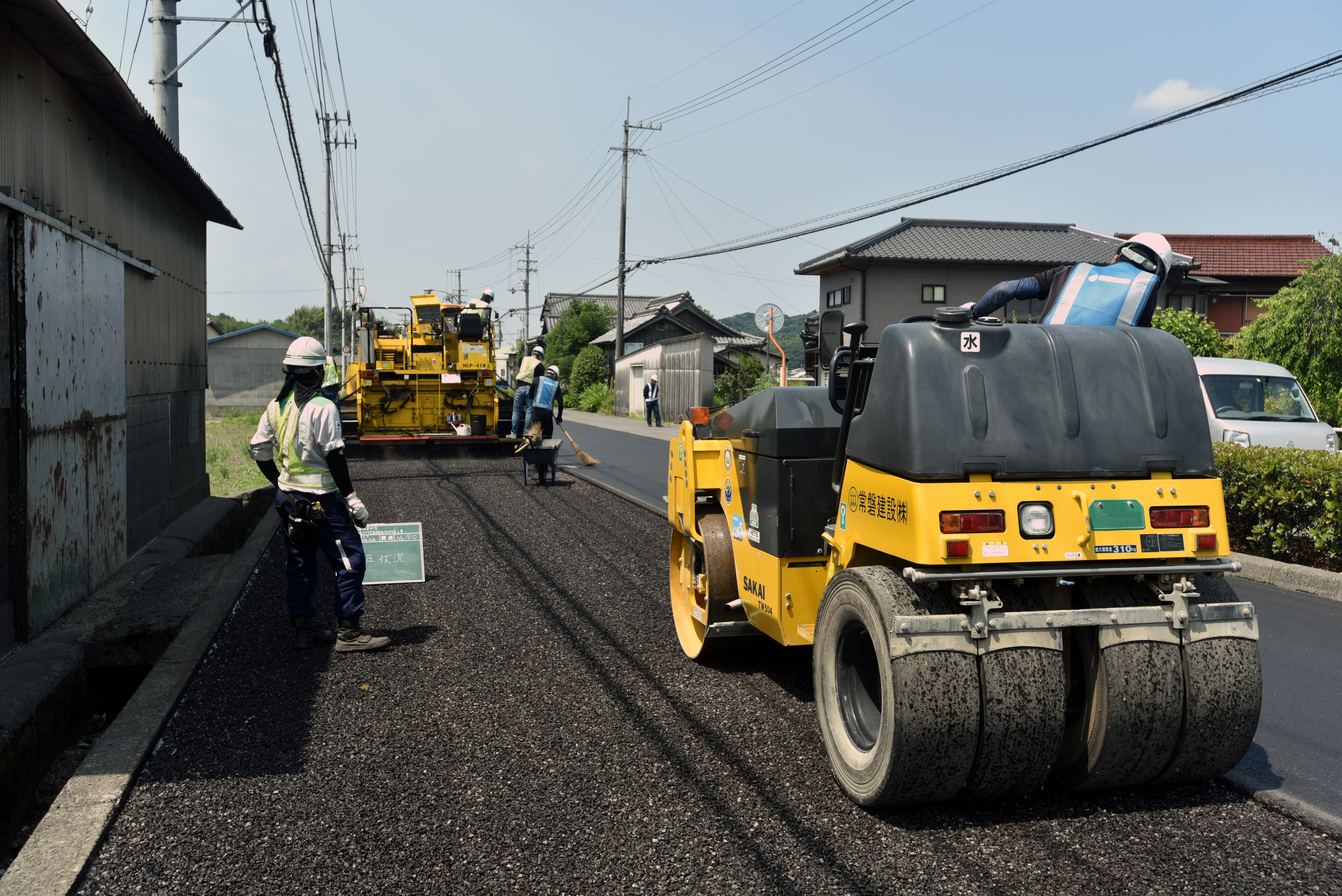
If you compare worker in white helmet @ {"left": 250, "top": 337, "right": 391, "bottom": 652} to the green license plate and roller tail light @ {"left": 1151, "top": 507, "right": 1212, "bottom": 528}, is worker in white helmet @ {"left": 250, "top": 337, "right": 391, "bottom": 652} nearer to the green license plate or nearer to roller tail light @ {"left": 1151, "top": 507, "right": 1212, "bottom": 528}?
the green license plate

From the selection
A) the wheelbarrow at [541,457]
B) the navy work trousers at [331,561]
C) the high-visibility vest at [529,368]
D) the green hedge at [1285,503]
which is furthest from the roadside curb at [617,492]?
the green hedge at [1285,503]

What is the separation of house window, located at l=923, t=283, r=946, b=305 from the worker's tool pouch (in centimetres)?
3034

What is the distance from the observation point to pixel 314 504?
233 inches

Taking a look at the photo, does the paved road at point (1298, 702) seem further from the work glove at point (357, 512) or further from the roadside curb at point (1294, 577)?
the work glove at point (357, 512)

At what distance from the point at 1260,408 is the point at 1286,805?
32.5 feet

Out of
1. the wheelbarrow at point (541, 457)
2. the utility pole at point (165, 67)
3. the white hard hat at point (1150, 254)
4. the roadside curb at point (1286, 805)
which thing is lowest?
the roadside curb at point (1286, 805)

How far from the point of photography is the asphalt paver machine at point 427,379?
60.7 ft

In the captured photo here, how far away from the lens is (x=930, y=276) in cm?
3362

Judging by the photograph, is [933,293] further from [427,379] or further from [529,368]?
[529,368]

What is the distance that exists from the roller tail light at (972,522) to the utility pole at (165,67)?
35.2 feet

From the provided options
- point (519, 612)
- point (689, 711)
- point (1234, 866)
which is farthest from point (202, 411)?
point (1234, 866)

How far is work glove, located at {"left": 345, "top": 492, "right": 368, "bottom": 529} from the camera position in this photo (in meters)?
5.87

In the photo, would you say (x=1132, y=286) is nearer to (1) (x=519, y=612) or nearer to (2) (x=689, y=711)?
(2) (x=689, y=711)

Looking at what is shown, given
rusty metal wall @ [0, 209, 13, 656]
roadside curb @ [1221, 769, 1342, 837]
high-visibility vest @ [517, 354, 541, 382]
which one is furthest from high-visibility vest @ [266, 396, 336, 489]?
high-visibility vest @ [517, 354, 541, 382]
